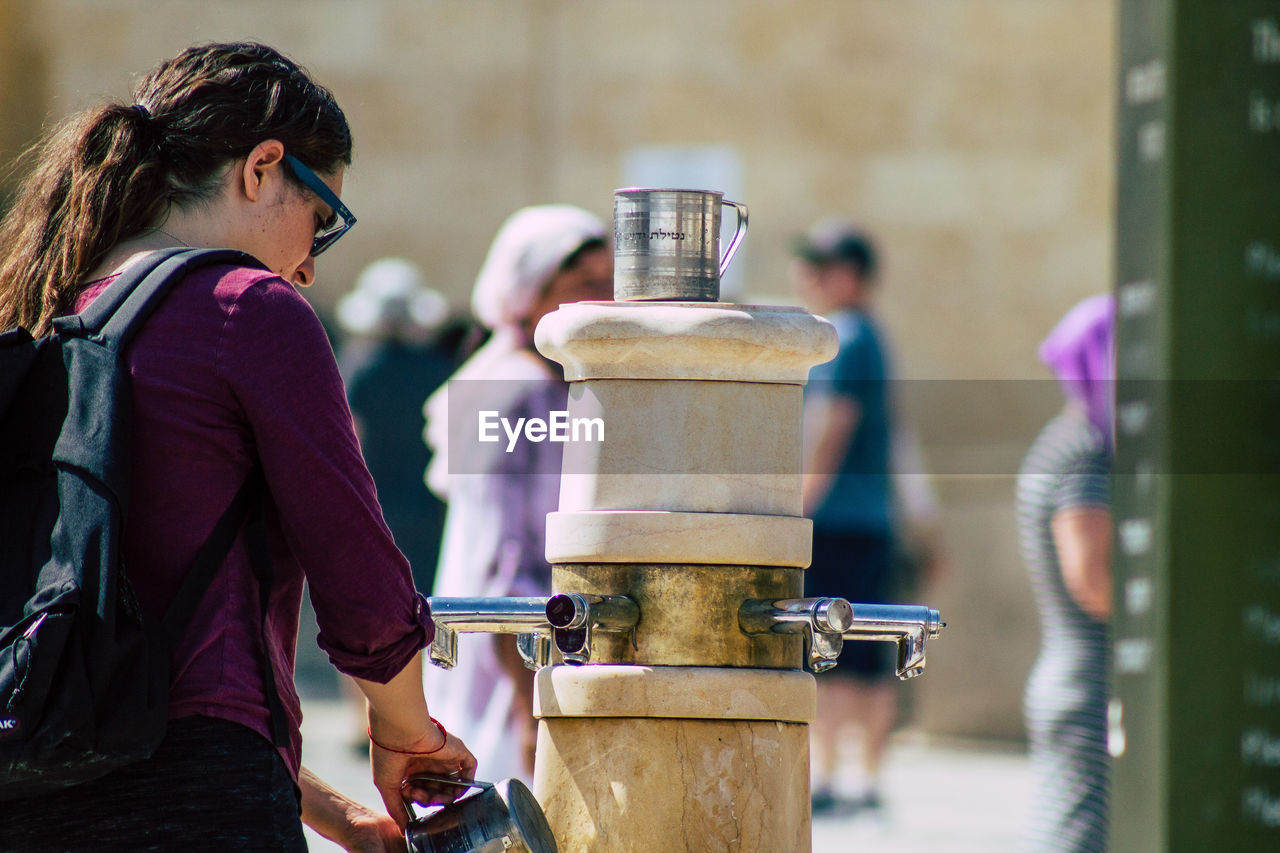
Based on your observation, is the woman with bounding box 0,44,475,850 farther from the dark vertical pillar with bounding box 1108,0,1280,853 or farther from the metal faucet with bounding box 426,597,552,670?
the dark vertical pillar with bounding box 1108,0,1280,853

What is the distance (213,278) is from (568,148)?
8.60 metres

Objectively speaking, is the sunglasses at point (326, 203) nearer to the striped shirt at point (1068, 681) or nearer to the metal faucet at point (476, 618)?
the metal faucet at point (476, 618)

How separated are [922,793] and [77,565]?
6532 millimetres

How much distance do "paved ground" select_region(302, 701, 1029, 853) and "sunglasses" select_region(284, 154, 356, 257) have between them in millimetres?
4387

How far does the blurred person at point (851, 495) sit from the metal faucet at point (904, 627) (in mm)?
4880

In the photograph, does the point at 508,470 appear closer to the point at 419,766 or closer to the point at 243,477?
the point at 419,766

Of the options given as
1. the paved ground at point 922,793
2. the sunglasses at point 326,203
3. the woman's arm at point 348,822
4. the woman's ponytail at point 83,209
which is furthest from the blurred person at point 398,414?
the woman's ponytail at point 83,209

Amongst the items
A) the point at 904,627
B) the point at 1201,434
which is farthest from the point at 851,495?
the point at 1201,434

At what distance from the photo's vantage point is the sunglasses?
2.36m

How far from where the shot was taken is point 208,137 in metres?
2.30

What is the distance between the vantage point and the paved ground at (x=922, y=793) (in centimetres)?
683

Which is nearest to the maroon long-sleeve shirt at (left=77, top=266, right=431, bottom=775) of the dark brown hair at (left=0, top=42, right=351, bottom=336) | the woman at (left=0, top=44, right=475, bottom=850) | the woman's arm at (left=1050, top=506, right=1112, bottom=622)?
the woman at (left=0, top=44, right=475, bottom=850)

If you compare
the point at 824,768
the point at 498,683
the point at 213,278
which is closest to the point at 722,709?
the point at 213,278

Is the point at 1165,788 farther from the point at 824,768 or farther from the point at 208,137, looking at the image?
the point at 824,768
